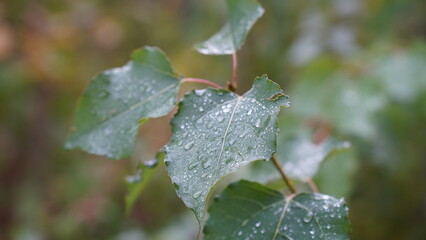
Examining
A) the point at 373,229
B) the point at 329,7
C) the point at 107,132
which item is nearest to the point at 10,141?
the point at 329,7

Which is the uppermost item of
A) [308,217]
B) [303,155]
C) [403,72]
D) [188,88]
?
[188,88]

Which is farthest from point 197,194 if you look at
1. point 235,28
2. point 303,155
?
point 303,155

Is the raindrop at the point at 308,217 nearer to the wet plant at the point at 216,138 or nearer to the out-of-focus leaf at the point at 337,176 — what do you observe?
the wet plant at the point at 216,138

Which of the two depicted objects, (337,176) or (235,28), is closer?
(235,28)

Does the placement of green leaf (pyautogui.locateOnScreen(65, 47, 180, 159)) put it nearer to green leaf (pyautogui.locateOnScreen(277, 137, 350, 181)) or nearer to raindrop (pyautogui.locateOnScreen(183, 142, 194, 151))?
raindrop (pyautogui.locateOnScreen(183, 142, 194, 151))

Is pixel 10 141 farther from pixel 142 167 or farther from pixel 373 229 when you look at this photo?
pixel 142 167

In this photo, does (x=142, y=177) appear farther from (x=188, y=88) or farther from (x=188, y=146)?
(x=188, y=88)

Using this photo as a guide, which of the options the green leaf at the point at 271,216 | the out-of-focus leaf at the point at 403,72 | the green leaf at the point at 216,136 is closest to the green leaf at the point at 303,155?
the green leaf at the point at 271,216
